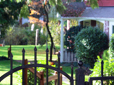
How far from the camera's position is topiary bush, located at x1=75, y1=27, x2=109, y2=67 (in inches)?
395

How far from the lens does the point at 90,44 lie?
10.1 m

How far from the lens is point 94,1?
19.0 ft

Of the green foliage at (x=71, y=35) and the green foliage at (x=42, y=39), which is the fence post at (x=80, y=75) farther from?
the green foliage at (x=42, y=39)

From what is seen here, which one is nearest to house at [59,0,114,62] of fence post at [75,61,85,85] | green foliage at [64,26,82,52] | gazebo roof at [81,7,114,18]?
gazebo roof at [81,7,114,18]

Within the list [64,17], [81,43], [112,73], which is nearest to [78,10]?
[64,17]

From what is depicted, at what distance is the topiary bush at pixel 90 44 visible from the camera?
32.9 ft

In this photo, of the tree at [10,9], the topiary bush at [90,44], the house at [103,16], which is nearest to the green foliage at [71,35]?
the house at [103,16]

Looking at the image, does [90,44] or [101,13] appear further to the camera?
[101,13]

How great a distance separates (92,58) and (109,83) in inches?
230

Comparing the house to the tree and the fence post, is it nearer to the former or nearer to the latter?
the tree

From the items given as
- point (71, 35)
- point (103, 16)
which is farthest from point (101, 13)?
point (71, 35)

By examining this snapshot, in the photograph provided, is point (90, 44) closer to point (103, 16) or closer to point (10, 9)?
point (103, 16)

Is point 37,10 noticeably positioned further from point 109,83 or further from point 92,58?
point 109,83

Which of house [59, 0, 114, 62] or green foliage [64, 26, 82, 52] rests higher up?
house [59, 0, 114, 62]
